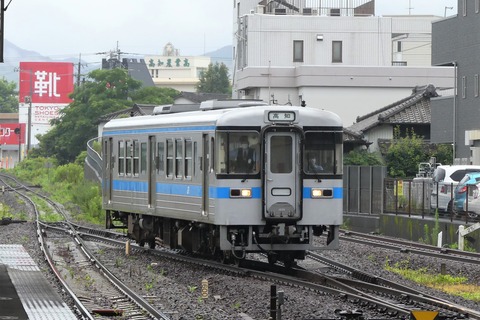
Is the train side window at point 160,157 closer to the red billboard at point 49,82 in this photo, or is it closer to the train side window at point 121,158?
the train side window at point 121,158

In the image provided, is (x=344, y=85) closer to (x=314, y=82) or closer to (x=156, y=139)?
(x=314, y=82)

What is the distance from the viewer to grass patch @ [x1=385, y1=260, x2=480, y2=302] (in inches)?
664

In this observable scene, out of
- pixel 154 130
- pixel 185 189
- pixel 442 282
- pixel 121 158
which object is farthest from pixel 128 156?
pixel 442 282

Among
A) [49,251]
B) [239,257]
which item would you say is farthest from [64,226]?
[239,257]

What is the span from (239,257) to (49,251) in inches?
232

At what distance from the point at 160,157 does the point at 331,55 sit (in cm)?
4771

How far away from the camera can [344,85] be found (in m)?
60.8

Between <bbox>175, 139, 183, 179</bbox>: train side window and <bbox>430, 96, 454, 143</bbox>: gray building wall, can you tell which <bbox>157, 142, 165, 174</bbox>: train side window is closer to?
<bbox>175, 139, 183, 179</bbox>: train side window

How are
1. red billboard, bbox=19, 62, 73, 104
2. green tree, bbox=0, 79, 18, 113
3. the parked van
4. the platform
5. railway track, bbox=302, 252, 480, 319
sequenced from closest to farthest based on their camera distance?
the platform, railway track, bbox=302, 252, 480, 319, the parked van, red billboard, bbox=19, 62, 73, 104, green tree, bbox=0, 79, 18, 113

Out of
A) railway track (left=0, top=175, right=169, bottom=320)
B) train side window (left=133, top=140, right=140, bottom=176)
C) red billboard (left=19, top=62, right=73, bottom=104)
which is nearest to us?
railway track (left=0, top=175, right=169, bottom=320)

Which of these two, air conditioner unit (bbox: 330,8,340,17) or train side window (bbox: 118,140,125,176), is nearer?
train side window (bbox: 118,140,125,176)

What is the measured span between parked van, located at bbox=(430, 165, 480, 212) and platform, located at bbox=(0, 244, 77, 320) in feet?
41.9

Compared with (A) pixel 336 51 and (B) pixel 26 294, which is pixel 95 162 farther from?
(B) pixel 26 294

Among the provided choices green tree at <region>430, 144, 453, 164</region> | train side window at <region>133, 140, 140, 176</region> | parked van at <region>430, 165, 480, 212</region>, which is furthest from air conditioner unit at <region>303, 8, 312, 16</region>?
train side window at <region>133, 140, 140, 176</region>
